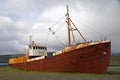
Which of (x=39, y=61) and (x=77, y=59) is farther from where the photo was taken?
(x=39, y=61)

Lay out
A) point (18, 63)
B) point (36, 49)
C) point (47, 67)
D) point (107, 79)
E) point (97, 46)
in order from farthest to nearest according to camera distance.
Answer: point (18, 63), point (36, 49), point (47, 67), point (97, 46), point (107, 79)

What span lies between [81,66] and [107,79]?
821 centimetres

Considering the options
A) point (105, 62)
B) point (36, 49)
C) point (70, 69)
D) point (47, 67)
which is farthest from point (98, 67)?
point (36, 49)

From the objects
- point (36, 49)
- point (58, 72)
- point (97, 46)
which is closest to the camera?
point (97, 46)

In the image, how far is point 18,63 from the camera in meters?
60.7

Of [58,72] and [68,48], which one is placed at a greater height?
[68,48]

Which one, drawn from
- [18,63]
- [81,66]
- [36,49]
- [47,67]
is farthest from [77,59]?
[18,63]

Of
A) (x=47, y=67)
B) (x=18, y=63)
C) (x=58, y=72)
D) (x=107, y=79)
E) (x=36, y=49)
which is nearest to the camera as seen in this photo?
(x=107, y=79)

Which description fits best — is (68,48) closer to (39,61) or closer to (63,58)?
(63,58)

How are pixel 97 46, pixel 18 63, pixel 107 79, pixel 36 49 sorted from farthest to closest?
pixel 18 63 → pixel 36 49 → pixel 97 46 → pixel 107 79

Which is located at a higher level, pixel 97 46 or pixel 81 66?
pixel 97 46

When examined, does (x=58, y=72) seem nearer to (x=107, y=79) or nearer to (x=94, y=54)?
(x=94, y=54)

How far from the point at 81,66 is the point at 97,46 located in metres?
3.90

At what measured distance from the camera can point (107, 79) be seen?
100 ft
